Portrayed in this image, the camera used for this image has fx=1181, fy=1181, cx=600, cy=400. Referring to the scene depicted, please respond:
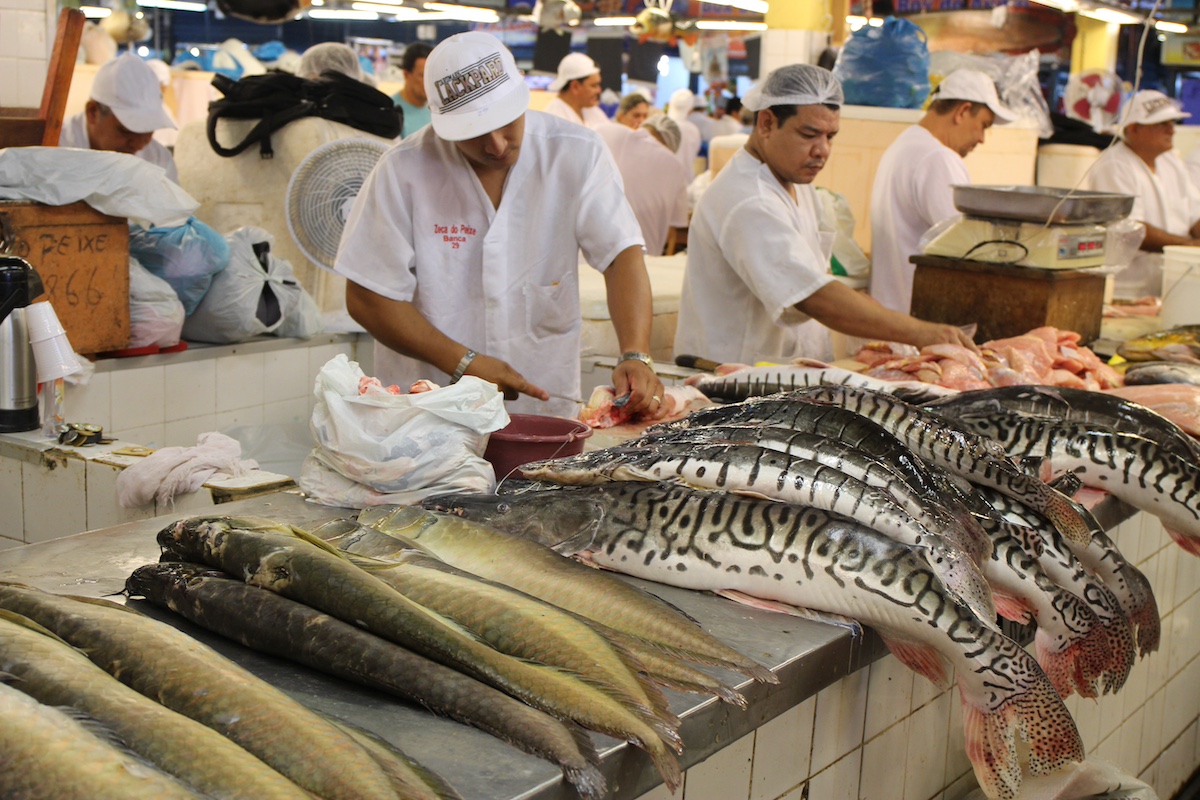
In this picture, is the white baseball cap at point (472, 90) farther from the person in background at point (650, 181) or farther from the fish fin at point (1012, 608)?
the person in background at point (650, 181)

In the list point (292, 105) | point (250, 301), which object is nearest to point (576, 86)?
point (292, 105)

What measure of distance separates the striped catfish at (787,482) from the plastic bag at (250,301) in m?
3.35

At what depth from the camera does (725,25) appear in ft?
68.7

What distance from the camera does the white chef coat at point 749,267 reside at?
436cm

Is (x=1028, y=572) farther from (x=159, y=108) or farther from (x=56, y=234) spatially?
(x=159, y=108)

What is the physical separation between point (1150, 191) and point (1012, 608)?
22.1 ft

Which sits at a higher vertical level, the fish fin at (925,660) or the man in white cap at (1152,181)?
the man in white cap at (1152,181)

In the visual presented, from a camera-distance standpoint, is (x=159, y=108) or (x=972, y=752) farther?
(x=159, y=108)

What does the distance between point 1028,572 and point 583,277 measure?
443 centimetres

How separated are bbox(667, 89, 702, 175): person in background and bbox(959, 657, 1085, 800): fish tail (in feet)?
41.7

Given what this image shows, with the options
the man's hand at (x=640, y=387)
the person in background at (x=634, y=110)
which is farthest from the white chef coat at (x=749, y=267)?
the person in background at (x=634, y=110)

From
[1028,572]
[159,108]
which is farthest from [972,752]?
[159,108]

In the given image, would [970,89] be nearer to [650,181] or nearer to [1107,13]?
[650,181]

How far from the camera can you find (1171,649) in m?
3.86
